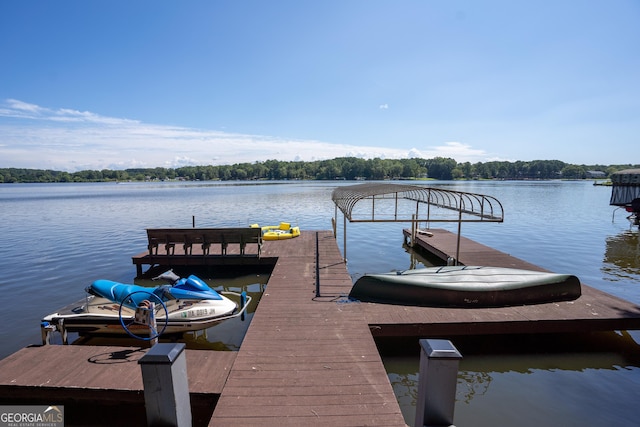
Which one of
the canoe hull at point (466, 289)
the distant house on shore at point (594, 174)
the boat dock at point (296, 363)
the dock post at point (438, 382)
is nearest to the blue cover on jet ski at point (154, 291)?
the boat dock at point (296, 363)

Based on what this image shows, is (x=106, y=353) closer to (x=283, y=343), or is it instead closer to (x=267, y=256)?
(x=283, y=343)

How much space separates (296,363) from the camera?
537 cm

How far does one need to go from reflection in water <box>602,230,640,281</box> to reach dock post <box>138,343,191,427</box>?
16787 millimetres

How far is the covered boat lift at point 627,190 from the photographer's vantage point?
27947 millimetres

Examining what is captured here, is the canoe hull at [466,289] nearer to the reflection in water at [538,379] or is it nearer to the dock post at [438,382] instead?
the reflection in water at [538,379]

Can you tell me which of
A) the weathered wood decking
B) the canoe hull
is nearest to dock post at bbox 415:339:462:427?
the weathered wood decking

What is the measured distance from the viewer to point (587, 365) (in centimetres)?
708

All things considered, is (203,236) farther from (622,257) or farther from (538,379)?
(622,257)

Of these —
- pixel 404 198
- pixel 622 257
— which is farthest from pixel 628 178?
pixel 404 198

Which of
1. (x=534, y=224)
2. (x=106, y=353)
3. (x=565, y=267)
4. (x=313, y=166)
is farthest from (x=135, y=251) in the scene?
(x=313, y=166)

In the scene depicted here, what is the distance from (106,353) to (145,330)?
1.53 metres

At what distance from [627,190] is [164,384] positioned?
39959 mm

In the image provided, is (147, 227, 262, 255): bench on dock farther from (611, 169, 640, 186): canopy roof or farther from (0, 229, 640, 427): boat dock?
(611, 169, 640, 186): canopy roof

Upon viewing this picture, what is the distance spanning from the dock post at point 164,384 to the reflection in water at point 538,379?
4038 mm
